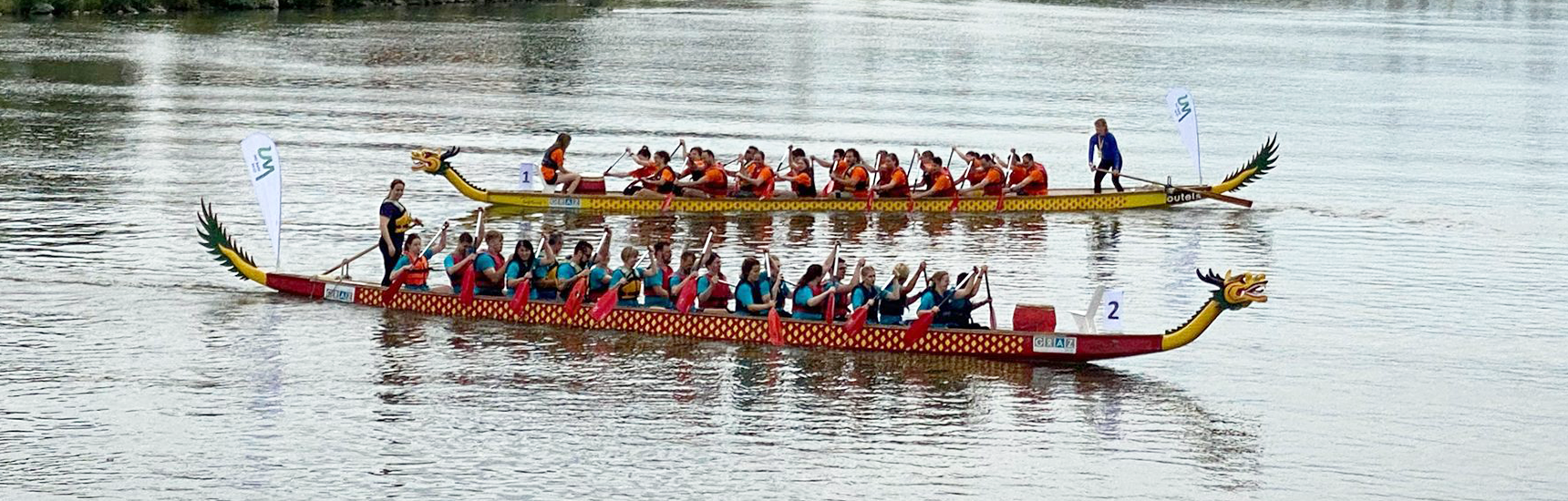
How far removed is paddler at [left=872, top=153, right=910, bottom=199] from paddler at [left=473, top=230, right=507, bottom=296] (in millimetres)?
11396

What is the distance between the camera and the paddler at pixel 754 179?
117 ft

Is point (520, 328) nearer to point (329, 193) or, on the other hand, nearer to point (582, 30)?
point (329, 193)

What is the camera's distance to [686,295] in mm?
24703

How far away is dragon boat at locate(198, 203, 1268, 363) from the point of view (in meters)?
23.0

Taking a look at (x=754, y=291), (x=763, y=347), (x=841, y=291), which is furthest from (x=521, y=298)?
(x=841, y=291)

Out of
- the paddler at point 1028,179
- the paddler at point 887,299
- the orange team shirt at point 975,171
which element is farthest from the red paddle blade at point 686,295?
the paddler at point 1028,179

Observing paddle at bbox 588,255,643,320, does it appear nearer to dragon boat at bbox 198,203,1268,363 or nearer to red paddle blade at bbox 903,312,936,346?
dragon boat at bbox 198,203,1268,363

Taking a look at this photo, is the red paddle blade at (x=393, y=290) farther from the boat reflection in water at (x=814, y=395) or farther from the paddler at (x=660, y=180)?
the paddler at (x=660, y=180)

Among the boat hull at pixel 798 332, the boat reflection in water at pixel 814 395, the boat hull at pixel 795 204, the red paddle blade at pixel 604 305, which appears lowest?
the boat reflection in water at pixel 814 395

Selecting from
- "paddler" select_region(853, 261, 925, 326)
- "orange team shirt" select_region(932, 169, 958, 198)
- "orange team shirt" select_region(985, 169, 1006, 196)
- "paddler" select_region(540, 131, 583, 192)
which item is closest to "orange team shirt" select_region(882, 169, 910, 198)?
"orange team shirt" select_region(932, 169, 958, 198)

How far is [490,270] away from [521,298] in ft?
2.08

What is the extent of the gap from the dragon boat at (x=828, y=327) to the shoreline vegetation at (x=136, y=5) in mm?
56271

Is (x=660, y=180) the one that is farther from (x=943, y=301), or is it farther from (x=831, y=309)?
(x=943, y=301)

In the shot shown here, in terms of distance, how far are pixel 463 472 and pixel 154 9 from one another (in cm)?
6753
